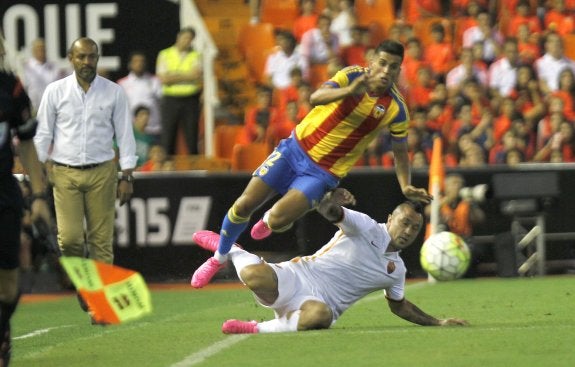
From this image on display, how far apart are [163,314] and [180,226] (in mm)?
4272

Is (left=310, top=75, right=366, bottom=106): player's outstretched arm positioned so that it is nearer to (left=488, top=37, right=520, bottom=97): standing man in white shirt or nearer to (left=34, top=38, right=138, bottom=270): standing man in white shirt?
(left=34, top=38, right=138, bottom=270): standing man in white shirt

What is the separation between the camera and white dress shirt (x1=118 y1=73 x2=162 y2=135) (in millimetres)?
18984

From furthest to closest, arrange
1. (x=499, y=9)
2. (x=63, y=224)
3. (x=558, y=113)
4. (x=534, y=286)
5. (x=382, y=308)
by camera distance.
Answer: (x=499, y=9) → (x=558, y=113) → (x=534, y=286) → (x=382, y=308) → (x=63, y=224)

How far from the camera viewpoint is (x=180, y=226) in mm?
16656

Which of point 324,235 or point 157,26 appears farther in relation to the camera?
point 157,26

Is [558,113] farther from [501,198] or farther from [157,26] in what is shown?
[157,26]

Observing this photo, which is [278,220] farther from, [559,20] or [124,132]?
[559,20]

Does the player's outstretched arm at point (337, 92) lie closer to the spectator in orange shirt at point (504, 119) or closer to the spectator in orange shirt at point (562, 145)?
the spectator in orange shirt at point (562, 145)

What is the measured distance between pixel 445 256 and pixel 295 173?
4.76m

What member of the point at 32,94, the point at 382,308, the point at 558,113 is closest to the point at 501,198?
the point at 558,113

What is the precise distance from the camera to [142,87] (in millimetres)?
19000

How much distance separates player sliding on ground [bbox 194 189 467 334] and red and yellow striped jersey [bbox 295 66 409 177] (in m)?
0.68

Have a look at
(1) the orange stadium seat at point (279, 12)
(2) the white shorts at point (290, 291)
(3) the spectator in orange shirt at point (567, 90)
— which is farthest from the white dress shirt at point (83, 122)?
(1) the orange stadium seat at point (279, 12)

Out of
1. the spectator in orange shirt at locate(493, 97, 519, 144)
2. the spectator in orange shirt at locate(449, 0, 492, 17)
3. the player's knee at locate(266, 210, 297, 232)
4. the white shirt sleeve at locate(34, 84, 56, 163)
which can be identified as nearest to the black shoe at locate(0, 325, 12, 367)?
the player's knee at locate(266, 210, 297, 232)
